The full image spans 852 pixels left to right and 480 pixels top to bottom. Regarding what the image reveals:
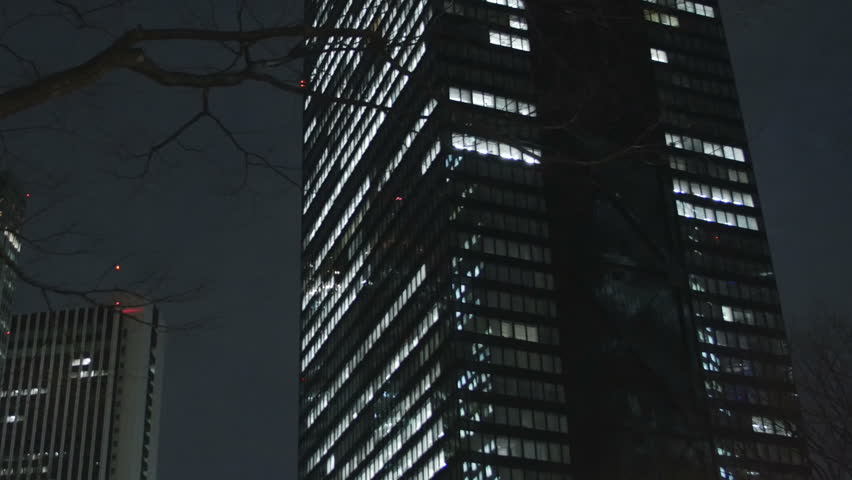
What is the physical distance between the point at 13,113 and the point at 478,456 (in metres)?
120

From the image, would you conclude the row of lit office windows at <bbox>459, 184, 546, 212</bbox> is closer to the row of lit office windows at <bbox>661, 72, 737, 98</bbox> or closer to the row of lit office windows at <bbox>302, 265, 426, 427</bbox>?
the row of lit office windows at <bbox>302, 265, 426, 427</bbox>

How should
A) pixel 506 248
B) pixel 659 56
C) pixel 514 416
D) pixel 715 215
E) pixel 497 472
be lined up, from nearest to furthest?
pixel 497 472
pixel 514 416
pixel 506 248
pixel 715 215
pixel 659 56

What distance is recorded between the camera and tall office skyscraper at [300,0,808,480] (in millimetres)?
135000

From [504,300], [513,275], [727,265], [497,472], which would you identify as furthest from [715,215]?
[497,472]

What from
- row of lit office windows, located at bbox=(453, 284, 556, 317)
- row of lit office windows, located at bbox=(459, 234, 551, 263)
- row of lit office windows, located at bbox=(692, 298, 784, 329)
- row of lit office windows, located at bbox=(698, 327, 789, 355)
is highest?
row of lit office windows, located at bbox=(459, 234, 551, 263)

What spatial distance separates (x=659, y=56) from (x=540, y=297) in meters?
44.3

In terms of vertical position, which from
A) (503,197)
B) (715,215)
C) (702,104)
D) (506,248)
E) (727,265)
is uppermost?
(702,104)

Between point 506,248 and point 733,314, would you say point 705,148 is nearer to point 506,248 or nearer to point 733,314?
point 733,314

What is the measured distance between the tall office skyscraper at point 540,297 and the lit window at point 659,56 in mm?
318

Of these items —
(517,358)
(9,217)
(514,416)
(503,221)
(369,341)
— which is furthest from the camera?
(369,341)

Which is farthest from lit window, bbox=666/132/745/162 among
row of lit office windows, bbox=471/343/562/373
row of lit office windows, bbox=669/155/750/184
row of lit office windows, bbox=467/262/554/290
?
row of lit office windows, bbox=471/343/562/373

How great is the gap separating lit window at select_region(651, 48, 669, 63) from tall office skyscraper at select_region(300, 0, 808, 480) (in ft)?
1.04

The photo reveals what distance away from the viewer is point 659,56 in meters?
166

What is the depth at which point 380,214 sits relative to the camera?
162m
